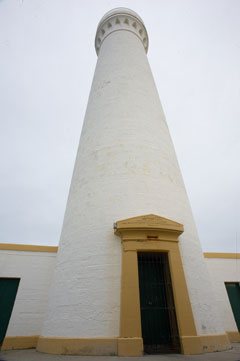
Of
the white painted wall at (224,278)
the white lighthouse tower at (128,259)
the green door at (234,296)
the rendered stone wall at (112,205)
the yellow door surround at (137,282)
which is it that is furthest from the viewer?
the green door at (234,296)

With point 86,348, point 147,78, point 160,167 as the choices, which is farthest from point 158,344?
point 147,78

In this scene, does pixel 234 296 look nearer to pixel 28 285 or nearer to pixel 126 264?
pixel 126 264

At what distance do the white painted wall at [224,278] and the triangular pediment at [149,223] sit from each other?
4826mm

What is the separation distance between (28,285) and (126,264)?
452cm

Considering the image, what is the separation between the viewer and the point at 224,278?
9852mm

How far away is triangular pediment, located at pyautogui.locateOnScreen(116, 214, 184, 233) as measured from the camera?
242 inches

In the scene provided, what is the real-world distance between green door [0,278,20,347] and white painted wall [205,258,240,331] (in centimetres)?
784

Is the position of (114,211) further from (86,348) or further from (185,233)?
(86,348)

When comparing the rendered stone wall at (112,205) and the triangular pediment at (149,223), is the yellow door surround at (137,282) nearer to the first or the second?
the triangular pediment at (149,223)

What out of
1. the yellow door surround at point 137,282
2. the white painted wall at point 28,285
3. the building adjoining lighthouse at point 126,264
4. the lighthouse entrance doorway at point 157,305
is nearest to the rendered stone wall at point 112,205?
the building adjoining lighthouse at point 126,264

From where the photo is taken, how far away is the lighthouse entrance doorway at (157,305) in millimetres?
5742

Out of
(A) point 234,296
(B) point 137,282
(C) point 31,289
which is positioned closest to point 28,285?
(C) point 31,289

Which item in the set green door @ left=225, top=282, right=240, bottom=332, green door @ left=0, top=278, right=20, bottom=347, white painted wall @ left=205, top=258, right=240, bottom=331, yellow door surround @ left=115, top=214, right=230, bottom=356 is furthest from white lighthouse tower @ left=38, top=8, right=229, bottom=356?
green door @ left=225, top=282, right=240, bottom=332

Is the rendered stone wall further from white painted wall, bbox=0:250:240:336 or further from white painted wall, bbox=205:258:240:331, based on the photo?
white painted wall, bbox=205:258:240:331
